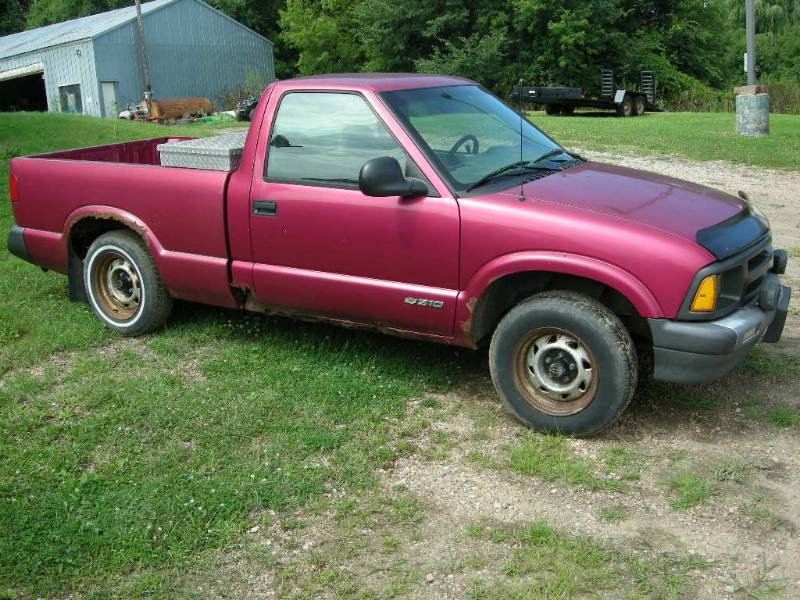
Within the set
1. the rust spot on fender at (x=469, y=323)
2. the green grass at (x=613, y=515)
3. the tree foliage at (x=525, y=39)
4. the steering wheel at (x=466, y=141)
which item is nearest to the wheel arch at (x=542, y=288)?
the rust spot on fender at (x=469, y=323)

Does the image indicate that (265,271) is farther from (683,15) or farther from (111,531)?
(683,15)

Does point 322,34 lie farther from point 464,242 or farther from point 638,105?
point 464,242

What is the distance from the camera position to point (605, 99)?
28750mm

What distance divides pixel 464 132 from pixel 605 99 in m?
25.0

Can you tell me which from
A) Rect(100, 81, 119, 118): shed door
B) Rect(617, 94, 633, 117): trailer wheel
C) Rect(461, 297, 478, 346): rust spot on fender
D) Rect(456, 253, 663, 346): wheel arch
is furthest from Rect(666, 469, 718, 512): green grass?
Rect(100, 81, 119, 118): shed door

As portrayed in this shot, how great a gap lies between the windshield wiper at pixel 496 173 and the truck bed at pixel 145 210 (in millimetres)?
1660

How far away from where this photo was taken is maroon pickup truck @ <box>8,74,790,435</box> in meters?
4.33

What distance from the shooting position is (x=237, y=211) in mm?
5480

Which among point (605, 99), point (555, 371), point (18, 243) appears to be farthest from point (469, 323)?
point (605, 99)

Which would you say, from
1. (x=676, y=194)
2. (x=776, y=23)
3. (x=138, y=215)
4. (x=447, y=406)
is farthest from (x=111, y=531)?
(x=776, y=23)

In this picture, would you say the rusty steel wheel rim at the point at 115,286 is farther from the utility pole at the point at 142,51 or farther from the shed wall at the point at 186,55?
the shed wall at the point at 186,55

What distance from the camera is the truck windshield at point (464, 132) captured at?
16.3ft

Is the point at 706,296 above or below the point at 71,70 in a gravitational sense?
below

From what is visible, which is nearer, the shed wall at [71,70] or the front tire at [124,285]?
the front tire at [124,285]
